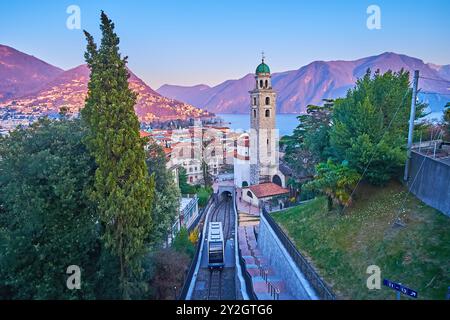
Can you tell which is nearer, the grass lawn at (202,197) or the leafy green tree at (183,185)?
the leafy green tree at (183,185)

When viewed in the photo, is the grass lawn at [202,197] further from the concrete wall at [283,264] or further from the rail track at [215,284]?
the concrete wall at [283,264]

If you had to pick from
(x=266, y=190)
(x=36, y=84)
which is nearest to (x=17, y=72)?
(x=36, y=84)

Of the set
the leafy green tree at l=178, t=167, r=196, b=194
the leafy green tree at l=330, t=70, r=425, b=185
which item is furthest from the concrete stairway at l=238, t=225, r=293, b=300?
the leafy green tree at l=178, t=167, r=196, b=194

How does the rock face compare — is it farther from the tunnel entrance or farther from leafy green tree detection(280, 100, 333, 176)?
leafy green tree detection(280, 100, 333, 176)

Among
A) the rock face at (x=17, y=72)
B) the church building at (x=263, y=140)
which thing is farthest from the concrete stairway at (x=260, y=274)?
the rock face at (x=17, y=72)
